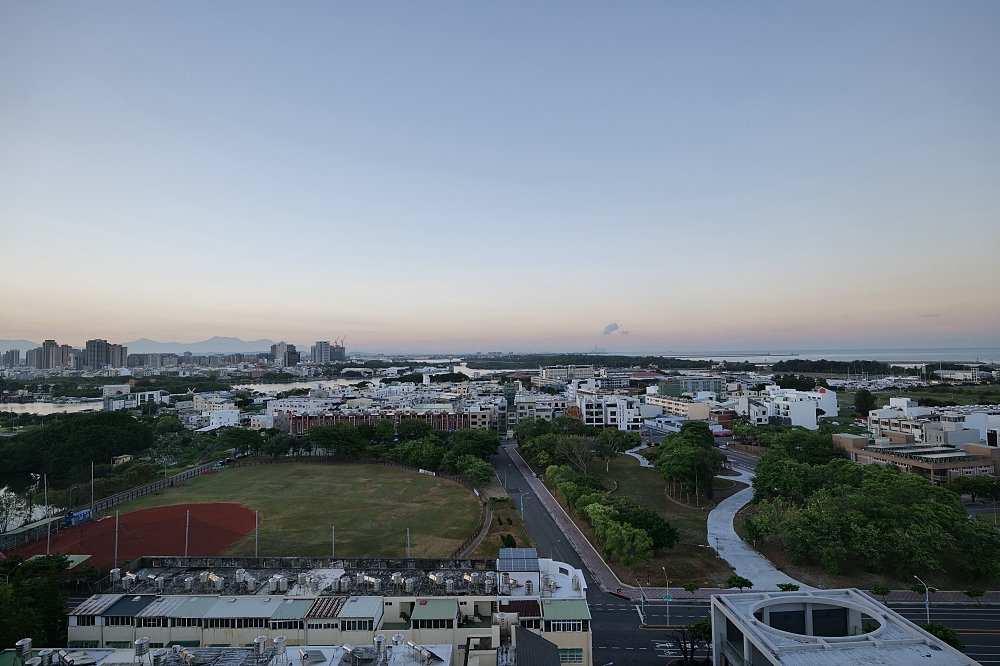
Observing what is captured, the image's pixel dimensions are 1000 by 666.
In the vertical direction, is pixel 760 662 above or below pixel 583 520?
above

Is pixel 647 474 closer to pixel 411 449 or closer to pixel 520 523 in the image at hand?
pixel 520 523

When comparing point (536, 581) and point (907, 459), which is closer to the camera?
point (536, 581)

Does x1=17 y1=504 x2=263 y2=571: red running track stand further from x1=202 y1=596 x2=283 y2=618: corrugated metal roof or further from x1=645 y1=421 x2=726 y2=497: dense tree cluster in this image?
x1=645 y1=421 x2=726 y2=497: dense tree cluster

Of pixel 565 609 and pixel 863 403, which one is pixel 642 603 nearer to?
pixel 565 609

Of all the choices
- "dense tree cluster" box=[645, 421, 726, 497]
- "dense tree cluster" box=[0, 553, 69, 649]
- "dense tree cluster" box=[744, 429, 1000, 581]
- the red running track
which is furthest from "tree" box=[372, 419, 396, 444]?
"dense tree cluster" box=[744, 429, 1000, 581]

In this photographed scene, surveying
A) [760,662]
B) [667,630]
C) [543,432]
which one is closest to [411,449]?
[543,432]

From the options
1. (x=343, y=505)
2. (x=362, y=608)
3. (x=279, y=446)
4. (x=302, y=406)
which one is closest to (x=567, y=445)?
(x=343, y=505)
